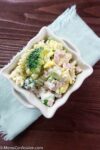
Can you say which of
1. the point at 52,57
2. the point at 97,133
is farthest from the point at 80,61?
the point at 97,133

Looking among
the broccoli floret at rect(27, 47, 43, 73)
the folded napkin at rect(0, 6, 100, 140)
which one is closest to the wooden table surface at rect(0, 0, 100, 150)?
the folded napkin at rect(0, 6, 100, 140)

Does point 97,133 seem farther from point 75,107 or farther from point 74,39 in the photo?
point 74,39

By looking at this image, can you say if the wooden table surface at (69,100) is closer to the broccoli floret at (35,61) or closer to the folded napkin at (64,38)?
the folded napkin at (64,38)

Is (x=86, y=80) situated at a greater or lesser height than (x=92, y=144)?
greater

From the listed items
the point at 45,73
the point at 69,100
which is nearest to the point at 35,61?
the point at 45,73

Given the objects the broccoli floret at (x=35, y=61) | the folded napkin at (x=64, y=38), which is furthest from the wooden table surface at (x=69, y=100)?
the broccoli floret at (x=35, y=61)

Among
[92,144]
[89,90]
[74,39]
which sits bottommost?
[92,144]
